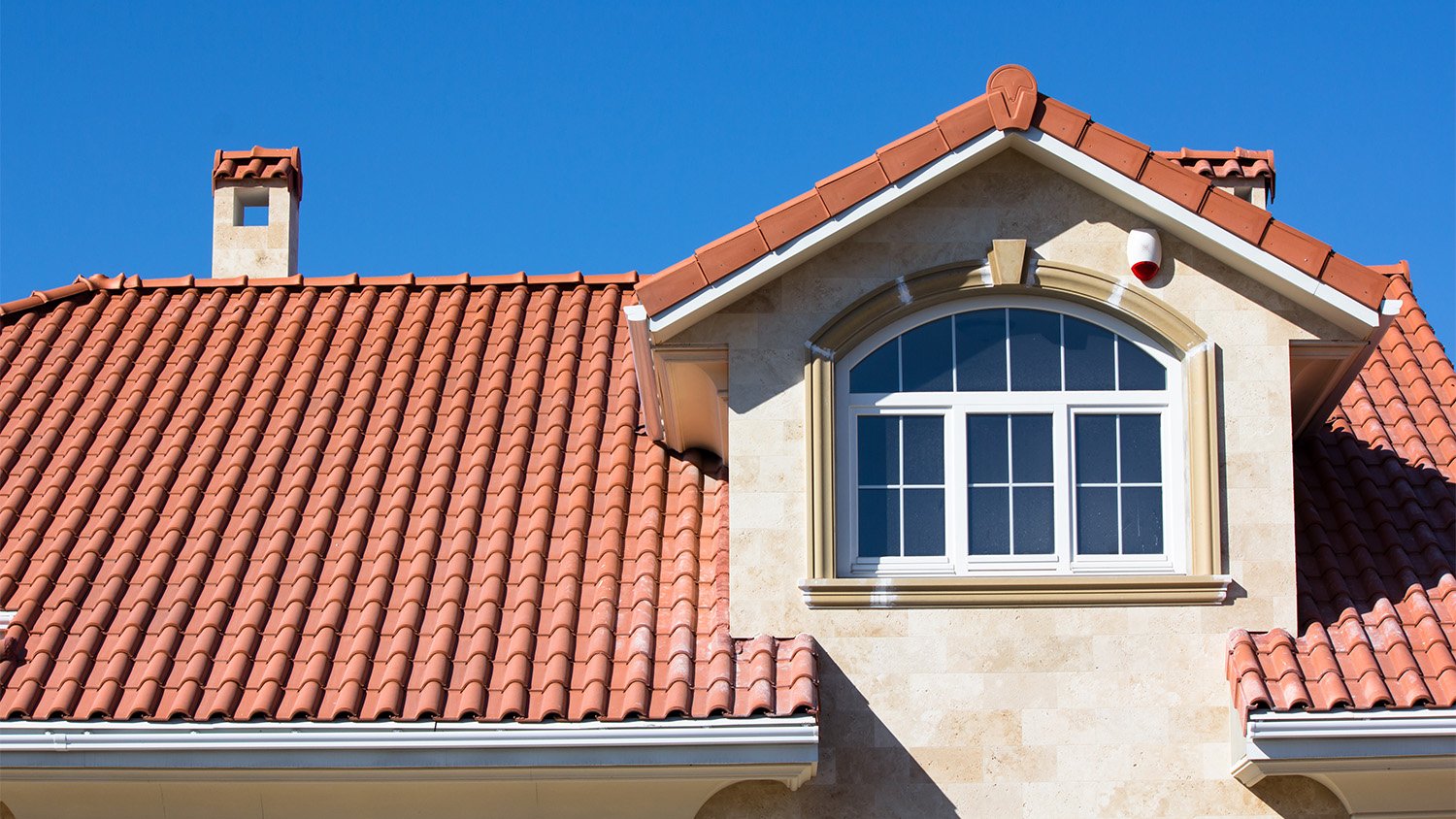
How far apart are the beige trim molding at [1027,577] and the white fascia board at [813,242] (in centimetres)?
50

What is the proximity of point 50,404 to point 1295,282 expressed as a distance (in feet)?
32.2

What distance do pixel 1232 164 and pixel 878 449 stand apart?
7.59 metres

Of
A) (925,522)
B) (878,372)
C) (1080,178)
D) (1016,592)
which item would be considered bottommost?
(1016,592)

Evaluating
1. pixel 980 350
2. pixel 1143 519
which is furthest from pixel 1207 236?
pixel 1143 519

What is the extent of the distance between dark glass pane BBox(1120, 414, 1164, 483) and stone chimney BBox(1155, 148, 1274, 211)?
6547 millimetres

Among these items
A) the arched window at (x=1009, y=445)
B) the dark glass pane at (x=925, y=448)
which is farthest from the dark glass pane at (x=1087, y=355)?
the dark glass pane at (x=925, y=448)

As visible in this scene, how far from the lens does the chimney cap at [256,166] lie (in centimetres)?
1892

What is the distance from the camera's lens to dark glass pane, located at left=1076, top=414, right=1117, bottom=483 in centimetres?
1237

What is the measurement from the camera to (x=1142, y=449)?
1245 cm

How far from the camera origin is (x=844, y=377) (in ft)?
41.2

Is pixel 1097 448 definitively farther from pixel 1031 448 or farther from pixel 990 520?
pixel 990 520

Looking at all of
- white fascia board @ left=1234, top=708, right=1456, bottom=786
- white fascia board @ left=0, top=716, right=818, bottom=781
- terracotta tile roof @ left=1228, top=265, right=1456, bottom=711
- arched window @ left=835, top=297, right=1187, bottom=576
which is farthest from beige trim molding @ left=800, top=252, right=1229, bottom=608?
white fascia board @ left=0, top=716, right=818, bottom=781

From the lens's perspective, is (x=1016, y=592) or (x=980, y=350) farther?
(x=980, y=350)

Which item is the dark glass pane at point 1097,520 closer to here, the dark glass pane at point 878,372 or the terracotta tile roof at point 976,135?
the dark glass pane at point 878,372
